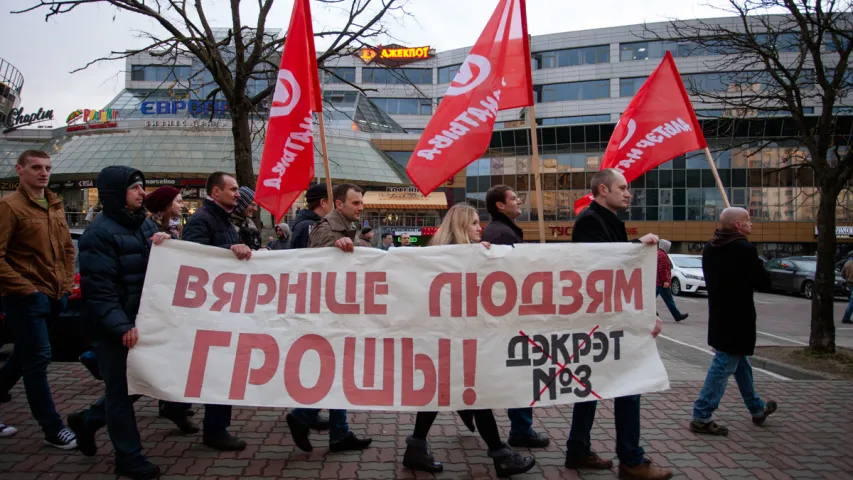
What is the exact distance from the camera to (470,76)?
503cm

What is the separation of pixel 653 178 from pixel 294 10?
46989 millimetres

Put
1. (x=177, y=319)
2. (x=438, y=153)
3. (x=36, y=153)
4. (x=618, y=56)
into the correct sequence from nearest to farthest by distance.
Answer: (x=177, y=319), (x=36, y=153), (x=438, y=153), (x=618, y=56)

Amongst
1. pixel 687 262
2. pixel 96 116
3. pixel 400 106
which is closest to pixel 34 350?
pixel 687 262

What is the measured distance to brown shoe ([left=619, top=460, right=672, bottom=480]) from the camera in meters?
3.85

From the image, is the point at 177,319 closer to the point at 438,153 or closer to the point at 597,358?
the point at 438,153

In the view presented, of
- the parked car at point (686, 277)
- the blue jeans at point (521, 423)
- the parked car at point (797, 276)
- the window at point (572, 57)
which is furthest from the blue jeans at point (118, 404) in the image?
the window at point (572, 57)

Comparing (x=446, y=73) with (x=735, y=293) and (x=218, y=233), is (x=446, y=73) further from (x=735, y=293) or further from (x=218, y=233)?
(x=218, y=233)

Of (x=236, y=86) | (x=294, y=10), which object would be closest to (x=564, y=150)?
(x=236, y=86)

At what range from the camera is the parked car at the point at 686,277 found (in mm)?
21344

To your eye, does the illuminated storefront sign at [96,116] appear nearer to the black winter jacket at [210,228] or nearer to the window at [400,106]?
the window at [400,106]

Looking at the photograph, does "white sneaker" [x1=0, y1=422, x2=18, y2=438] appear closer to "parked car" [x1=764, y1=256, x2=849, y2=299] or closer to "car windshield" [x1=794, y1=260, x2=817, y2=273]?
"parked car" [x1=764, y1=256, x2=849, y2=299]

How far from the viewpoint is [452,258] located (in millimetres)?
→ 4121

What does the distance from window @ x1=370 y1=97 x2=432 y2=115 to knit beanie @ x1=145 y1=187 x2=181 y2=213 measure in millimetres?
55864

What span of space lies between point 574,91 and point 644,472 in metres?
54.0
